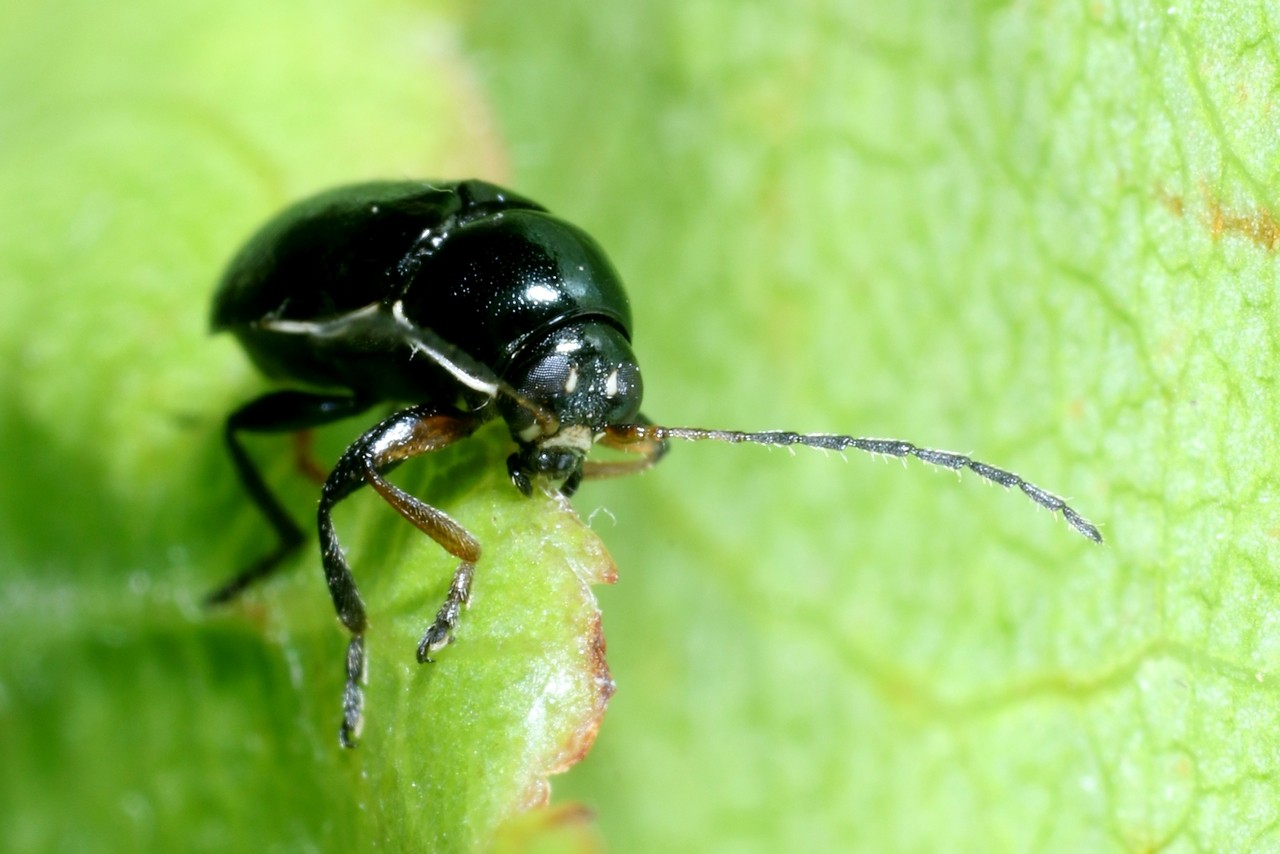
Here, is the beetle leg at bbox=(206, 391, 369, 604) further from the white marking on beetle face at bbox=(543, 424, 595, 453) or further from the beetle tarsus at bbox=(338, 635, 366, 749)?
the white marking on beetle face at bbox=(543, 424, 595, 453)

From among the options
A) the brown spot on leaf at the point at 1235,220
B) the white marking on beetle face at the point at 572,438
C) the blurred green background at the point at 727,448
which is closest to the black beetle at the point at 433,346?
the white marking on beetle face at the point at 572,438

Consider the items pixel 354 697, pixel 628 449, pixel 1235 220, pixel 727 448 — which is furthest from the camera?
pixel 727 448

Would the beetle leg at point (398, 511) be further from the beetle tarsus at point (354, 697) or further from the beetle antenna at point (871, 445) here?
the beetle antenna at point (871, 445)

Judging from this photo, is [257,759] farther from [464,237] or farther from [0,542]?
[464,237]

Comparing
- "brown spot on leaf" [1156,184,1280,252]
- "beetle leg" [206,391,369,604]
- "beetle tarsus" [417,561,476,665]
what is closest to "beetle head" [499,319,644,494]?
"beetle tarsus" [417,561,476,665]

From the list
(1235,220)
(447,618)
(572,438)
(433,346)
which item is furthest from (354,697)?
(1235,220)

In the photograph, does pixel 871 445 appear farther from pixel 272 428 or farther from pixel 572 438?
pixel 272 428

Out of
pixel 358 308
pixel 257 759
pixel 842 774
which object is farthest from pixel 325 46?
pixel 842 774
